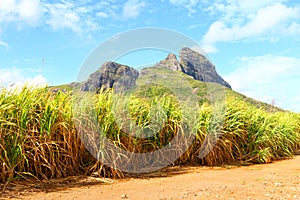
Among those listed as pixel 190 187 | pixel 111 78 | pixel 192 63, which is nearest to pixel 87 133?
pixel 190 187

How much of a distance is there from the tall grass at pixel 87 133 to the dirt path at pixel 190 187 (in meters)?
0.47

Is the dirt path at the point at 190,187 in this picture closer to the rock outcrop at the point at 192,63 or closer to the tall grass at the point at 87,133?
the tall grass at the point at 87,133

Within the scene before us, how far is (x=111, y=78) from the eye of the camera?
638 centimetres

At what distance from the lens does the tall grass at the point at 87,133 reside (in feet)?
12.5

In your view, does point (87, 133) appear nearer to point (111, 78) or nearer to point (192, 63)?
point (111, 78)

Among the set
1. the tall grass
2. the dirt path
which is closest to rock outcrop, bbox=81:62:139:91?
the tall grass

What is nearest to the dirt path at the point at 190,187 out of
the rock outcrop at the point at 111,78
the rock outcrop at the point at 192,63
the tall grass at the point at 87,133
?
the tall grass at the point at 87,133

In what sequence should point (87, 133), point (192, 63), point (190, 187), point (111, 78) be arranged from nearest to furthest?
point (190, 187)
point (87, 133)
point (111, 78)
point (192, 63)

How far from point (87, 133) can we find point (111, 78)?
231 cm

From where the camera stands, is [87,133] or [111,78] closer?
[87,133]

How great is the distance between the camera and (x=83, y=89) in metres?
5.15

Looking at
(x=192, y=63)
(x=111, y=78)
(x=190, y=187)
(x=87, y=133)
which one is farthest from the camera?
(x=192, y=63)

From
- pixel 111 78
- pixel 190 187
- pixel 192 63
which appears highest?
pixel 192 63

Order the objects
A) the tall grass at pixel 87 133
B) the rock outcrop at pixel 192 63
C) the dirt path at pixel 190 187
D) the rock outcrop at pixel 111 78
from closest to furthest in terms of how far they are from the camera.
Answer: the dirt path at pixel 190 187 → the tall grass at pixel 87 133 → the rock outcrop at pixel 111 78 → the rock outcrop at pixel 192 63
